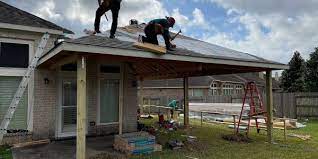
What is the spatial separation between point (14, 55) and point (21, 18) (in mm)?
1251

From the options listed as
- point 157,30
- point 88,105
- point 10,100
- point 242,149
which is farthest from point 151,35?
point 10,100

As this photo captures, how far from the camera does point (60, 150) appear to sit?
349 inches

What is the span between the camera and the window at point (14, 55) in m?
9.76

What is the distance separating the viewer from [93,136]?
1127cm

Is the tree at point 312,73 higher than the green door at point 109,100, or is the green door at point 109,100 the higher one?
the tree at point 312,73

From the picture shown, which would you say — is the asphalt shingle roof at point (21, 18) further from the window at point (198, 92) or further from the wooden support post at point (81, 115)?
the window at point (198, 92)

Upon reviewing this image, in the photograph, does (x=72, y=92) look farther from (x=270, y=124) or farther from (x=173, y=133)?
(x=270, y=124)

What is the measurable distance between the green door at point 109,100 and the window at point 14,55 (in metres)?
2.87

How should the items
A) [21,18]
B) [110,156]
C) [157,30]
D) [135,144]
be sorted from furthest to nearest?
[21,18], [135,144], [157,30], [110,156]

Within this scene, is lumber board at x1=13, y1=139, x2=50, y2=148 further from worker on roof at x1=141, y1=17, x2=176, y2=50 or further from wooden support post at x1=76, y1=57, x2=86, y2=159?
worker on roof at x1=141, y1=17, x2=176, y2=50

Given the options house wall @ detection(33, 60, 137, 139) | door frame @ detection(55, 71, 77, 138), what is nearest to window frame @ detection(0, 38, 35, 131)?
house wall @ detection(33, 60, 137, 139)

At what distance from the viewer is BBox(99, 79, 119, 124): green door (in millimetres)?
11750

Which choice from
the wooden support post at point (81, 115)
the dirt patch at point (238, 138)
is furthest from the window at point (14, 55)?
the dirt patch at point (238, 138)

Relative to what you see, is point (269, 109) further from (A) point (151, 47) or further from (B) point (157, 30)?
(A) point (151, 47)
